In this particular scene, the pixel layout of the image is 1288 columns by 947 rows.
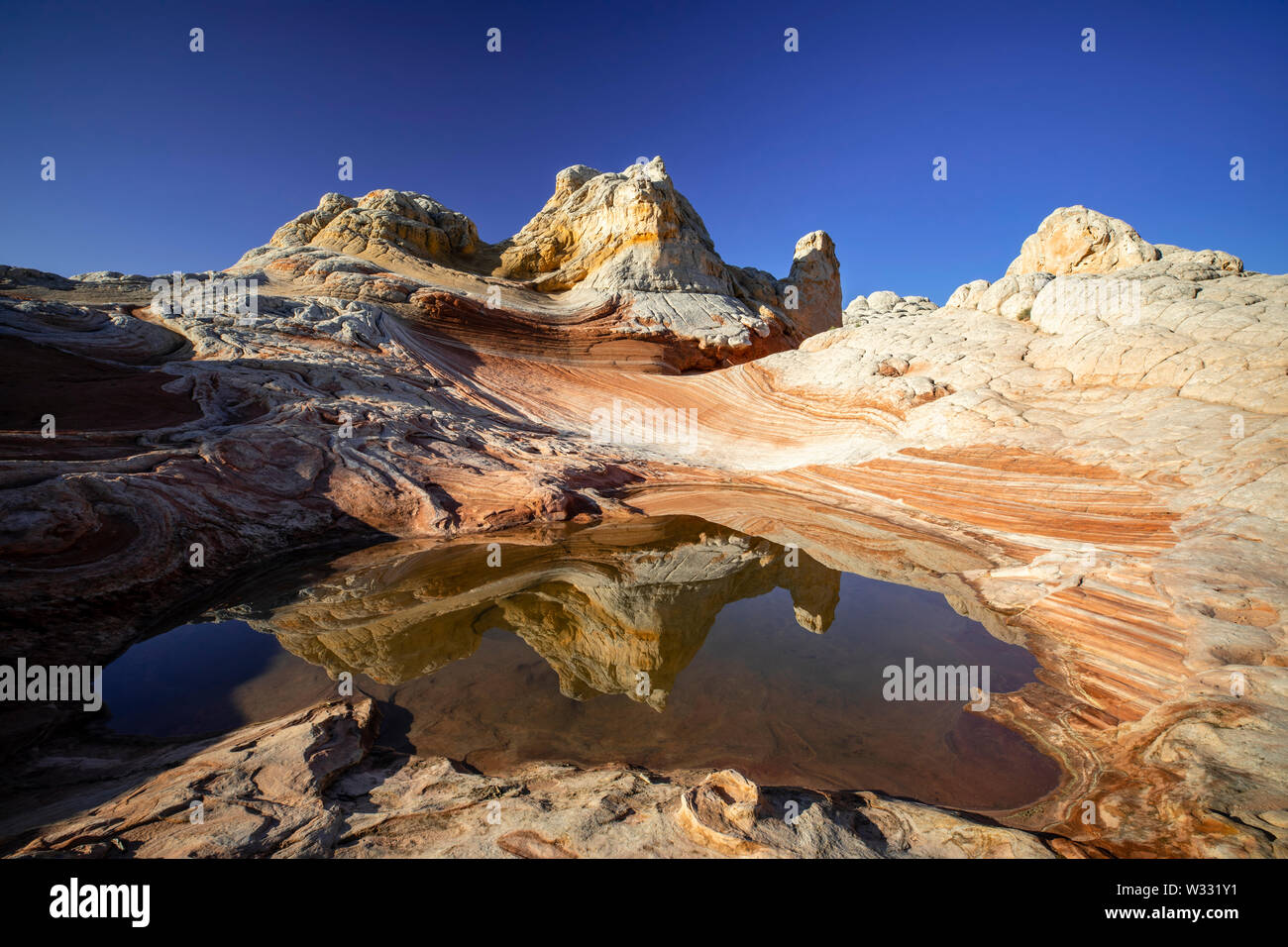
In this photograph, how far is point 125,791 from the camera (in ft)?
8.92

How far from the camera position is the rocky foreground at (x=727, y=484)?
8.79 ft

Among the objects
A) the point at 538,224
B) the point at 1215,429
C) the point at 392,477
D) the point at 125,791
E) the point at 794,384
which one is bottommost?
the point at 125,791

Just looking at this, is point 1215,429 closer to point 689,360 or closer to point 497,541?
point 497,541

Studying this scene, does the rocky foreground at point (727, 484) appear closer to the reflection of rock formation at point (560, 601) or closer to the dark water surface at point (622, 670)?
the dark water surface at point (622, 670)

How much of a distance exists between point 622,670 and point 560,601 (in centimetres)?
143

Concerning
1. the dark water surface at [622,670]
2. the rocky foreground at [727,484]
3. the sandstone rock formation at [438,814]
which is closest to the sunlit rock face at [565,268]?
the rocky foreground at [727,484]

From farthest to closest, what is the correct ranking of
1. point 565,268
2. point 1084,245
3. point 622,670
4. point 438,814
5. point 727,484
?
point 565,268, point 1084,245, point 727,484, point 622,670, point 438,814

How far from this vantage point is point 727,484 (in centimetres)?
1006

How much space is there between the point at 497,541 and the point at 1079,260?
15557mm

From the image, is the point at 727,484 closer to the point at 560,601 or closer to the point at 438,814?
the point at 560,601

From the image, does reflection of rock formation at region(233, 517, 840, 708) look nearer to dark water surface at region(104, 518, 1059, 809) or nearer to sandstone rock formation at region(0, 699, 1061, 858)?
dark water surface at region(104, 518, 1059, 809)

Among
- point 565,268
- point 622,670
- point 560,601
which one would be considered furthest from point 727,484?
point 565,268

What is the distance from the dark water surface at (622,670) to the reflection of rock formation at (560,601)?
26 mm
